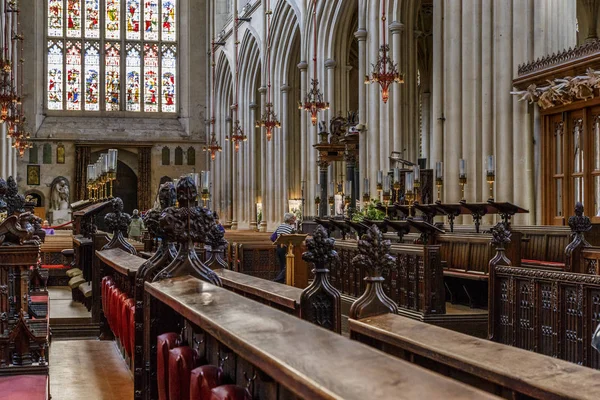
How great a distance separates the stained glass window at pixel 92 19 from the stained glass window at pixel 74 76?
29.7 inches

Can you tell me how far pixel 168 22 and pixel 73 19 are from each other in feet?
13.5

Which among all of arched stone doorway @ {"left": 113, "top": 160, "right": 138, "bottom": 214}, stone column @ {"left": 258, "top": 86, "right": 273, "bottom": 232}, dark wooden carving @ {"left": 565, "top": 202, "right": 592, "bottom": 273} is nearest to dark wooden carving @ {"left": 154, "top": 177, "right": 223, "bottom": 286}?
dark wooden carving @ {"left": 565, "top": 202, "right": 592, "bottom": 273}

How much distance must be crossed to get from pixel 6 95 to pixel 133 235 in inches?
159

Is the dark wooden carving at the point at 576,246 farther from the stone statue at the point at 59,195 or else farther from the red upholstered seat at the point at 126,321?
the stone statue at the point at 59,195

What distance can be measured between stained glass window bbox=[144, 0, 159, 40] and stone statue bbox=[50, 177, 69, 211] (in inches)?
300

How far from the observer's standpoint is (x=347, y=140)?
19.5 metres

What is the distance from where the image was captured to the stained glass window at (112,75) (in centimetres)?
3397

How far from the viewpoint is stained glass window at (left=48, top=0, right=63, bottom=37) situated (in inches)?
1335

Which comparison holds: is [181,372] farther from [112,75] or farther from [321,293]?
[112,75]

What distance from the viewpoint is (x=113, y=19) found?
34.5 meters

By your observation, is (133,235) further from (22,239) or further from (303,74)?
(22,239)

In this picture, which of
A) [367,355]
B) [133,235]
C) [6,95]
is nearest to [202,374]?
[367,355]

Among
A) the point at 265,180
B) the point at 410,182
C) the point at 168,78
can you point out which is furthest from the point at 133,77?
the point at 410,182

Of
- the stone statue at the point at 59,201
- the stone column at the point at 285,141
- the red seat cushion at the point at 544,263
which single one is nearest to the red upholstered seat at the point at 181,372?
the red seat cushion at the point at 544,263
